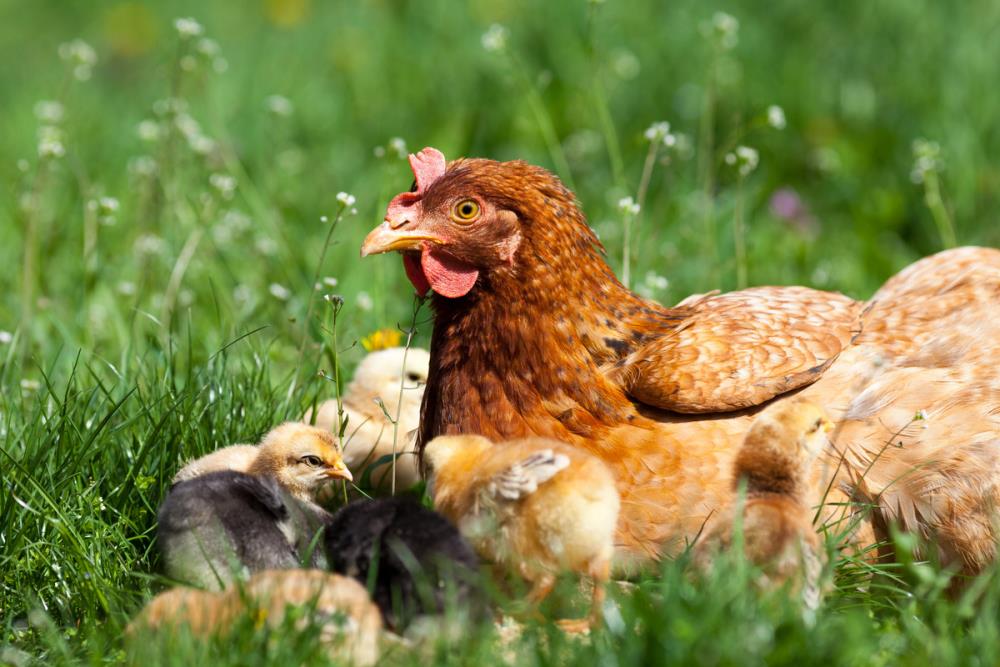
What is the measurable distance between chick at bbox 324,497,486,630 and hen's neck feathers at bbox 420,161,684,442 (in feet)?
2.38

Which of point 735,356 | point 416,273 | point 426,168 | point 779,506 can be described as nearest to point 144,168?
point 426,168

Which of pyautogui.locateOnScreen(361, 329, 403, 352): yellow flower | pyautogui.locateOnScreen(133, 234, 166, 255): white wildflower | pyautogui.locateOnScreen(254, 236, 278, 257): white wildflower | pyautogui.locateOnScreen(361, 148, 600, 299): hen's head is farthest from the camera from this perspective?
pyautogui.locateOnScreen(254, 236, 278, 257): white wildflower

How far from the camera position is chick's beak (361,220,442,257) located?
4078 millimetres

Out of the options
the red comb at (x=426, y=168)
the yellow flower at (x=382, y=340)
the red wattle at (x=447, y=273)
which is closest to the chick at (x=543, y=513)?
the red wattle at (x=447, y=273)

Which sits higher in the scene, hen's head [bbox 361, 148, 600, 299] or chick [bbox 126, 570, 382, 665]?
hen's head [bbox 361, 148, 600, 299]

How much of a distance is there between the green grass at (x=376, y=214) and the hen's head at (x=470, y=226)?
42 centimetres

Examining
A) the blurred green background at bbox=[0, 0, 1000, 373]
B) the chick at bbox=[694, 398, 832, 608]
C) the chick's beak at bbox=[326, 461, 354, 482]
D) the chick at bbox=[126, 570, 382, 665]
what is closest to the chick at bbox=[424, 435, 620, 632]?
the chick at bbox=[694, 398, 832, 608]

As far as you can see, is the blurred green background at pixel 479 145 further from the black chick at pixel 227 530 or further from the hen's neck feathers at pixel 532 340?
the black chick at pixel 227 530

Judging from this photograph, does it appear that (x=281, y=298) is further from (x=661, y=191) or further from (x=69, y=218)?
(x=661, y=191)

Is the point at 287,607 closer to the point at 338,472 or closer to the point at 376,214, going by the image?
the point at 338,472

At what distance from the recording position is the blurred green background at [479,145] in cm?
623

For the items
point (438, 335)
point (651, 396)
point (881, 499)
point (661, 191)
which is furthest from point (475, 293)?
point (661, 191)

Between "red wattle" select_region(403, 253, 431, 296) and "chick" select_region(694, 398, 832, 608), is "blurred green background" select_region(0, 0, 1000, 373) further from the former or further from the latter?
"chick" select_region(694, 398, 832, 608)

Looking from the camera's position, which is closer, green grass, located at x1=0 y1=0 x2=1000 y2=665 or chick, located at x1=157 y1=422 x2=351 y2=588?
green grass, located at x1=0 y1=0 x2=1000 y2=665
